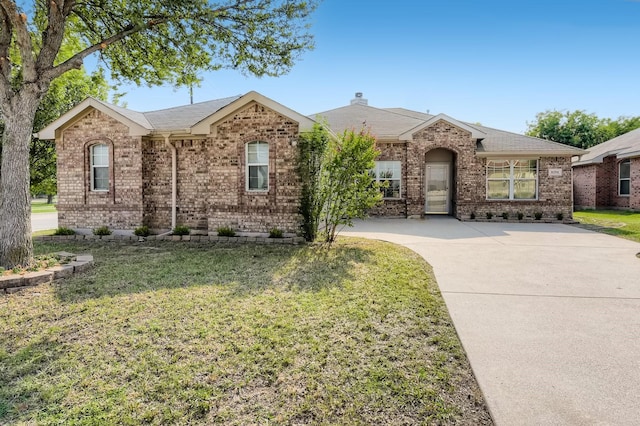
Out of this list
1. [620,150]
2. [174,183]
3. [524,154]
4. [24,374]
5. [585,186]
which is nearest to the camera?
[24,374]

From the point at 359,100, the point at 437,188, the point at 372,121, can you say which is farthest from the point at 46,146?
the point at 437,188

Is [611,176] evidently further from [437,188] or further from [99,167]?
[99,167]

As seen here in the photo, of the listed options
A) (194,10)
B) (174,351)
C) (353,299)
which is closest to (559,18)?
(194,10)

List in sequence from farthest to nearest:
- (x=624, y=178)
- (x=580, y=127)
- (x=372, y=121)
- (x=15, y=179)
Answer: (x=580, y=127), (x=624, y=178), (x=372, y=121), (x=15, y=179)

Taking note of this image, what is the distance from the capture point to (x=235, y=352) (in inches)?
134

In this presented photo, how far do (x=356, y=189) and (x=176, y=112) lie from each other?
8.44m

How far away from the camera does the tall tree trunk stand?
6.17 m

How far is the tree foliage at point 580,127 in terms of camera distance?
3488 cm

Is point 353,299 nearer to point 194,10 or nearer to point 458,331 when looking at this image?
point 458,331

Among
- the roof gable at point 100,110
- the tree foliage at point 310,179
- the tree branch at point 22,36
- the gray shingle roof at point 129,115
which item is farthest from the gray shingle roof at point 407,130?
the tree branch at point 22,36

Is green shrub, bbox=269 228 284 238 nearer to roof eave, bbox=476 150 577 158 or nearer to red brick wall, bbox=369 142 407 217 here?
red brick wall, bbox=369 142 407 217

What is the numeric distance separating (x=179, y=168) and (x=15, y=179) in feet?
16.6

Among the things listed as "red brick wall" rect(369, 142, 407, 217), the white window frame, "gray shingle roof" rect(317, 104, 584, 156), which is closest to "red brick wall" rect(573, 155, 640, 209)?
"gray shingle roof" rect(317, 104, 584, 156)

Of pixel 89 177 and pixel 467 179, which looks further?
pixel 467 179
